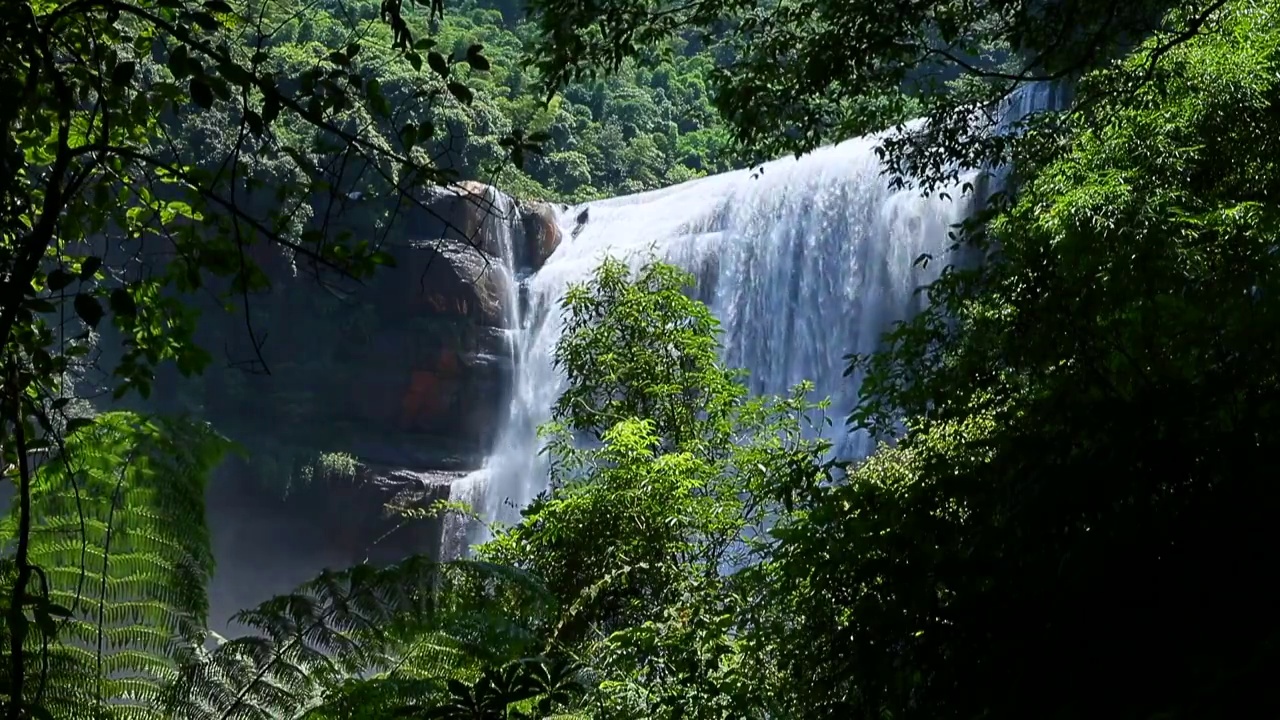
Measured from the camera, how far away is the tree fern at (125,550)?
4.15 m

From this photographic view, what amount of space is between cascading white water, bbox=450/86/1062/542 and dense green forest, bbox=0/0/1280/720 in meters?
7.99

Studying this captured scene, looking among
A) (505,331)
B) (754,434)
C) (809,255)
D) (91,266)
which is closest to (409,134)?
(91,266)

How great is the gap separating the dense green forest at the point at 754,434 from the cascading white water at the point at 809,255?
7986 mm

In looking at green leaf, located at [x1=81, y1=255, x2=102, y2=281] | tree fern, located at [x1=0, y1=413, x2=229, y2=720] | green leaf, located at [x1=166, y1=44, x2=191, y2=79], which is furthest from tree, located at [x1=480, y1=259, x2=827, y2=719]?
green leaf, located at [x1=166, y1=44, x2=191, y2=79]

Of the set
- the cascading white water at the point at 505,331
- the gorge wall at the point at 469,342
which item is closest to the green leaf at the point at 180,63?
→ the gorge wall at the point at 469,342

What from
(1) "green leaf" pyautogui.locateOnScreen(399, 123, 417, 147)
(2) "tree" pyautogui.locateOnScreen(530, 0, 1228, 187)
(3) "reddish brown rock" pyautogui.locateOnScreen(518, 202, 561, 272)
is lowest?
(1) "green leaf" pyautogui.locateOnScreen(399, 123, 417, 147)

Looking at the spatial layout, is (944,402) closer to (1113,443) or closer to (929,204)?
(1113,443)

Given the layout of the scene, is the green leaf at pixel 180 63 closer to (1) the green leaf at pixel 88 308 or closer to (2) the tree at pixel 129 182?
(2) the tree at pixel 129 182

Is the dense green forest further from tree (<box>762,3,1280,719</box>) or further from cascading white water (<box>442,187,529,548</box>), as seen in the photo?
cascading white water (<box>442,187,529,548</box>)

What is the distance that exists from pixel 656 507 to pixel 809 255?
10539 millimetres

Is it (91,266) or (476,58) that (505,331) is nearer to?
(476,58)

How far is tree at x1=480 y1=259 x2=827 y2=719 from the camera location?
4359 mm

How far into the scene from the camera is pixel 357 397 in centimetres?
2058

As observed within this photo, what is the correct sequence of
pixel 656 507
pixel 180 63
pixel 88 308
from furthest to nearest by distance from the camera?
pixel 656 507 → pixel 180 63 → pixel 88 308
